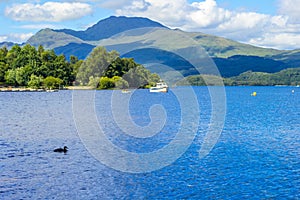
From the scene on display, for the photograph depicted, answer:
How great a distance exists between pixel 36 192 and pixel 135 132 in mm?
37488

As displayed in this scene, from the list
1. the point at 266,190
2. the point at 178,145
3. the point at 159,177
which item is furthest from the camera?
the point at 178,145

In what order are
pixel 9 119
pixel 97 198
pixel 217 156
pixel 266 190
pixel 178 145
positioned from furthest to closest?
pixel 9 119 < pixel 178 145 < pixel 217 156 < pixel 266 190 < pixel 97 198

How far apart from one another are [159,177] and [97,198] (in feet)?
28.3

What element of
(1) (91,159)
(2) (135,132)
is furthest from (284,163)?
(2) (135,132)

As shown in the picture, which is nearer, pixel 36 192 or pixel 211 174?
Answer: pixel 36 192

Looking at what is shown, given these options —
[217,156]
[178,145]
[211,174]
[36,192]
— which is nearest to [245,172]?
[211,174]

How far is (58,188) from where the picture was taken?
36562 mm

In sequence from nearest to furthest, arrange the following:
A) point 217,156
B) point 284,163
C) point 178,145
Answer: point 284,163
point 217,156
point 178,145

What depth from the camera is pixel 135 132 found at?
72000 mm

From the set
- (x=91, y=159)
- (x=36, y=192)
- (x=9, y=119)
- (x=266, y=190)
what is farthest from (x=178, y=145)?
(x=9, y=119)

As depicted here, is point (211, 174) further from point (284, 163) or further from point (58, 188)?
point (58, 188)

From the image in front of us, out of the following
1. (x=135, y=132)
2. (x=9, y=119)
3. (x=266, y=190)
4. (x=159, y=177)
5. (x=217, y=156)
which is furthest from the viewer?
(x=9, y=119)

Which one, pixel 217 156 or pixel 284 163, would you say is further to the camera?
pixel 217 156

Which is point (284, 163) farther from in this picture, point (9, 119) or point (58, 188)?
point (9, 119)
